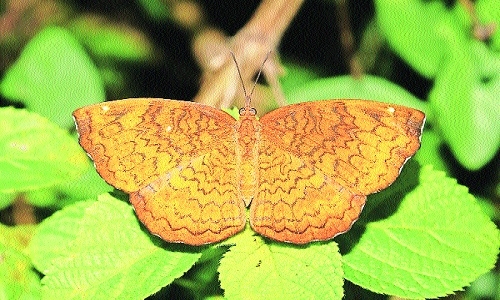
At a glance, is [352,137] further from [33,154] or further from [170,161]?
[33,154]

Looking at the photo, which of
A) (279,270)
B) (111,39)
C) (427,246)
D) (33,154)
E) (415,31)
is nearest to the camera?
(279,270)

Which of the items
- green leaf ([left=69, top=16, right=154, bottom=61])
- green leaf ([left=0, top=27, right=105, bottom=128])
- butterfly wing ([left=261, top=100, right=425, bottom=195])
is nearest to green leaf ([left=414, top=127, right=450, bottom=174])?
butterfly wing ([left=261, top=100, right=425, bottom=195])

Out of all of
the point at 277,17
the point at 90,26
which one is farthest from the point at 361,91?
the point at 90,26

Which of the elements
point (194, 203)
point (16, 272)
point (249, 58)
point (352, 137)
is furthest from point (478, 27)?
point (16, 272)

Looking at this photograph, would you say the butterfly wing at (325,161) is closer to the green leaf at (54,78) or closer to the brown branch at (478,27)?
the brown branch at (478,27)

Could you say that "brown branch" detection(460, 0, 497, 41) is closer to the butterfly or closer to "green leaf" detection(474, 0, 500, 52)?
"green leaf" detection(474, 0, 500, 52)

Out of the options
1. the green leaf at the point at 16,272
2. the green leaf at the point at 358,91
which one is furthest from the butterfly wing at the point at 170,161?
the green leaf at the point at 358,91
